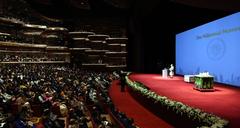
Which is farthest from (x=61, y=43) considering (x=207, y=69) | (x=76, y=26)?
(x=207, y=69)

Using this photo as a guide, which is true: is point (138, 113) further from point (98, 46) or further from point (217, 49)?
point (98, 46)

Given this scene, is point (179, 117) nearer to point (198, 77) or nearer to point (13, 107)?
point (13, 107)

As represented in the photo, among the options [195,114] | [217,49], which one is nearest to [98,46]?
[217,49]

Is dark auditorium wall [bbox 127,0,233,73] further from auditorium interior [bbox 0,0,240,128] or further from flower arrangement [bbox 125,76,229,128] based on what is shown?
flower arrangement [bbox 125,76,229,128]

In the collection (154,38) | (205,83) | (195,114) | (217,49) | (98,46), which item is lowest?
(195,114)

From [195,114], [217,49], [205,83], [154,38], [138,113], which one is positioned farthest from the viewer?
[154,38]

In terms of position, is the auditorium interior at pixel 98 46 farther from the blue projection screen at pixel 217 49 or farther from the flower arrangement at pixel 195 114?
the flower arrangement at pixel 195 114

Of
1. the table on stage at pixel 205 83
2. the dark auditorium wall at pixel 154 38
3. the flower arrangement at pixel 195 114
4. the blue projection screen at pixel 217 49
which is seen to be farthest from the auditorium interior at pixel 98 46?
the flower arrangement at pixel 195 114

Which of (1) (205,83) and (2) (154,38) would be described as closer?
(1) (205,83)

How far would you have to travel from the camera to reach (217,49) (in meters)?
12.2

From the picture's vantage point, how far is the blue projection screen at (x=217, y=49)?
35.9ft

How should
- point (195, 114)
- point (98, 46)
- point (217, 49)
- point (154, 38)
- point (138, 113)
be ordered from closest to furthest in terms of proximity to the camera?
point (195, 114) → point (138, 113) → point (217, 49) → point (154, 38) → point (98, 46)

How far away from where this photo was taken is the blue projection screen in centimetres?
1095

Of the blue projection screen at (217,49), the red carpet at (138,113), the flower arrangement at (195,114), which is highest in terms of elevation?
the blue projection screen at (217,49)
